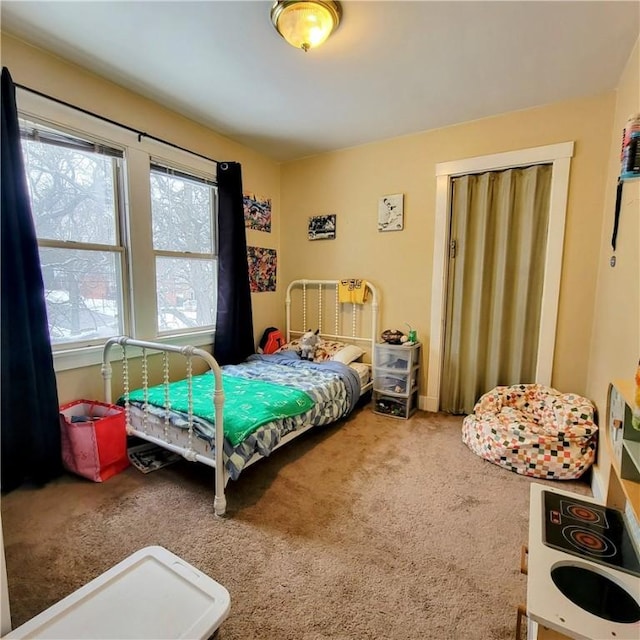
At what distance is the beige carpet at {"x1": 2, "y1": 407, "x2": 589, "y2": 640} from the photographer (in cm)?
123

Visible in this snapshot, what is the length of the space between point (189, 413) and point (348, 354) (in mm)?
1672

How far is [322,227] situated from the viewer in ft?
11.7

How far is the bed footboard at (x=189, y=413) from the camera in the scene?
5.57ft

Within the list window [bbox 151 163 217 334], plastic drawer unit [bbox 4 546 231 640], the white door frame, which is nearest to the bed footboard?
window [bbox 151 163 217 334]

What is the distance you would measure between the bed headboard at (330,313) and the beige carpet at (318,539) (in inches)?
52.8

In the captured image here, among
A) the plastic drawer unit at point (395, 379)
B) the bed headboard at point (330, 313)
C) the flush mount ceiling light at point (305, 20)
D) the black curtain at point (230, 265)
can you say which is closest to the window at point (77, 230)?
the black curtain at point (230, 265)

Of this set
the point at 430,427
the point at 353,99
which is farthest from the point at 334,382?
the point at 353,99

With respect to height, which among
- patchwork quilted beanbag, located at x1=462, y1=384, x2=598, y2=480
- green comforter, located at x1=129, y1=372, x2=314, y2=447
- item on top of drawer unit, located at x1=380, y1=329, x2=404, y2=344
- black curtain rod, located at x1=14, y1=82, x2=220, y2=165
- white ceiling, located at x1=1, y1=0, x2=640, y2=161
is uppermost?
white ceiling, located at x1=1, y1=0, x2=640, y2=161

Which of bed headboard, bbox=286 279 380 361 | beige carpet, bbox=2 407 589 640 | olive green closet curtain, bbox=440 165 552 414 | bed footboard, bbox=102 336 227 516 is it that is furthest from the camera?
bed headboard, bbox=286 279 380 361

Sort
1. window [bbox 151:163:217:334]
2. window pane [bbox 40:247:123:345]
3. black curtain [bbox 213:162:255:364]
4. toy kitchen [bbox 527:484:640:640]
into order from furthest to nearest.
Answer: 1. black curtain [bbox 213:162:255:364]
2. window [bbox 151:163:217:334]
3. window pane [bbox 40:247:123:345]
4. toy kitchen [bbox 527:484:640:640]

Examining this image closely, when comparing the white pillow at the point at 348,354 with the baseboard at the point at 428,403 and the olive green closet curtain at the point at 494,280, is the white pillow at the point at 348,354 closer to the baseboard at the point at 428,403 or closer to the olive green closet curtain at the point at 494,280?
the baseboard at the point at 428,403

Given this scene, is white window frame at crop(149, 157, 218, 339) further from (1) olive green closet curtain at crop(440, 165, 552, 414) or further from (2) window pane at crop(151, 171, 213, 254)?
(1) olive green closet curtain at crop(440, 165, 552, 414)

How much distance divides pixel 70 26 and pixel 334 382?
263 cm

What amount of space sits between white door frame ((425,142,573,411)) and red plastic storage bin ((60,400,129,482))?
250 cm
